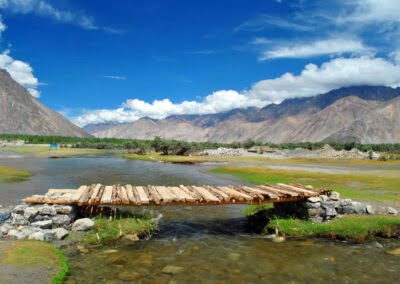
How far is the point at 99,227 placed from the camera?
49.0 feet

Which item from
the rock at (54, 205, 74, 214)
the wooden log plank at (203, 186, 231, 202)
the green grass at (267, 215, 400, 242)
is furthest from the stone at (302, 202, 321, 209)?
the rock at (54, 205, 74, 214)

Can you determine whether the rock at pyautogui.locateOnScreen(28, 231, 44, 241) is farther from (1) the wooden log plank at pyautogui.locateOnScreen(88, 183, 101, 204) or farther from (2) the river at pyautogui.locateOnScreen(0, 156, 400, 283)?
(1) the wooden log plank at pyautogui.locateOnScreen(88, 183, 101, 204)

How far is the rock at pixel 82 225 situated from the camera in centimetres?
1482

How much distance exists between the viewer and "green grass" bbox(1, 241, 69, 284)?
10328 millimetres

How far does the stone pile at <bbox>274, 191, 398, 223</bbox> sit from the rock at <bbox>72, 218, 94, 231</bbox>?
10.5 meters

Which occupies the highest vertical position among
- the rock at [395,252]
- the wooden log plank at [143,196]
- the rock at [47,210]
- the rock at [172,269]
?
the wooden log plank at [143,196]

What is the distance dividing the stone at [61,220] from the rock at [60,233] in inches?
25.8

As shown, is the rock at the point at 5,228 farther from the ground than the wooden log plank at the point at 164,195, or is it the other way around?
the wooden log plank at the point at 164,195

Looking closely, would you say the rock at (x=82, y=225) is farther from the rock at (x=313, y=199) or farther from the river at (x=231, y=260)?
the rock at (x=313, y=199)

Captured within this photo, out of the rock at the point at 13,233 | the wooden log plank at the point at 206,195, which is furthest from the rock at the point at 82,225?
the wooden log plank at the point at 206,195

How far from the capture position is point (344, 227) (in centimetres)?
1566

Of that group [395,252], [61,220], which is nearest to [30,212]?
[61,220]

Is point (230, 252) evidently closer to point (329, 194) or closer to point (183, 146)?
point (329, 194)

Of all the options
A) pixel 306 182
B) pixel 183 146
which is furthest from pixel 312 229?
pixel 183 146
